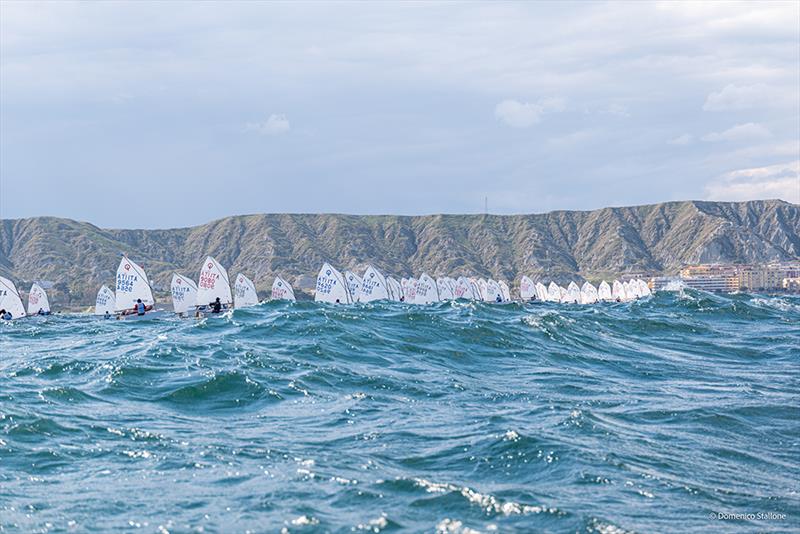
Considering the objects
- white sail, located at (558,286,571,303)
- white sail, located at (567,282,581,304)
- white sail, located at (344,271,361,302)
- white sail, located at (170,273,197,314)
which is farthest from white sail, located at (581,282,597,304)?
white sail, located at (170,273,197,314)

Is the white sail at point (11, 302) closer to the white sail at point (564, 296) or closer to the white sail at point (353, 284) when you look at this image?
the white sail at point (353, 284)

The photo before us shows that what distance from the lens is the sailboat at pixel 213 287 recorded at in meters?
81.5

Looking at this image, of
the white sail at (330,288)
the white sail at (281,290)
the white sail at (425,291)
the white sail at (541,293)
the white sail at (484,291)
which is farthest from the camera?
the white sail at (541,293)

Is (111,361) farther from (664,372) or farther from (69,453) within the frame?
(664,372)

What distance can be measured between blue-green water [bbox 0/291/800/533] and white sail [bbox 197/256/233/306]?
45.2 meters

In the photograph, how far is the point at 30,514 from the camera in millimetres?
14703

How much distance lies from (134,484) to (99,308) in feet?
318

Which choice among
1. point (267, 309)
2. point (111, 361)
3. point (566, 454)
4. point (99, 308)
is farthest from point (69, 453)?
point (99, 308)

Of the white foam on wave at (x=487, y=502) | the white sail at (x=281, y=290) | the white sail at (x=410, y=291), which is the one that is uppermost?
the white sail at (x=281, y=290)

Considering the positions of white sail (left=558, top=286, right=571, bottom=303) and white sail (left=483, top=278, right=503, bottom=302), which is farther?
white sail (left=558, top=286, right=571, bottom=303)

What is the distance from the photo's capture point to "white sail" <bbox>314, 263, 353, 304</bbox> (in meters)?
93.3

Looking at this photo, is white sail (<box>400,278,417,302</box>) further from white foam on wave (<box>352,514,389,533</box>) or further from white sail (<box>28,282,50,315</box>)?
white foam on wave (<box>352,514,389,533</box>)

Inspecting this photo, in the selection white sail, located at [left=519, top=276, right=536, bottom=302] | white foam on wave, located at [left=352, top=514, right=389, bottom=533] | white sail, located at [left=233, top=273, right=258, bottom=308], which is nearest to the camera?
white foam on wave, located at [left=352, top=514, right=389, bottom=533]

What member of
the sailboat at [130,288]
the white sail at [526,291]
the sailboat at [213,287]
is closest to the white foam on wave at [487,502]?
the sailboat at [130,288]
